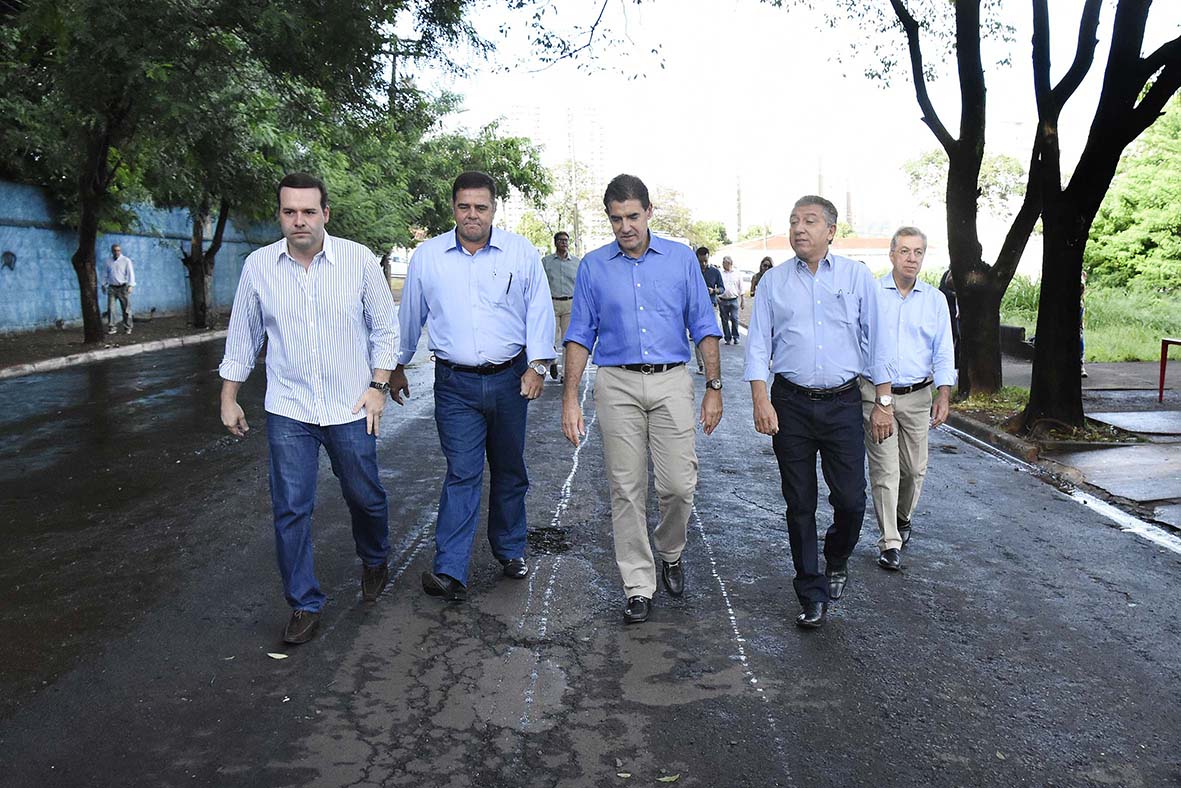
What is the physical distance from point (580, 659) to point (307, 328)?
178 cm

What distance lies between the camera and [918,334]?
6.32 meters

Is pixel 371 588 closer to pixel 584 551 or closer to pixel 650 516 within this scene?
pixel 584 551

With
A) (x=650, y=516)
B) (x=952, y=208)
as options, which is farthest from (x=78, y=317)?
(x=650, y=516)

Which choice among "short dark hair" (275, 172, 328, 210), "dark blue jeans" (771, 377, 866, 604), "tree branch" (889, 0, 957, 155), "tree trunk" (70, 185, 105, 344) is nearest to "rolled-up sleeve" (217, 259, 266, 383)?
"short dark hair" (275, 172, 328, 210)

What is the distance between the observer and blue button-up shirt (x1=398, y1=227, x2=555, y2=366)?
17.7ft

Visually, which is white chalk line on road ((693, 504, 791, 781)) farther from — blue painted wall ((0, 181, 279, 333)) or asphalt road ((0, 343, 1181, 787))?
blue painted wall ((0, 181, 279, 333))

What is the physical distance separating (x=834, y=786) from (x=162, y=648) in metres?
2.82

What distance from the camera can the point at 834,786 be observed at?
3531mm

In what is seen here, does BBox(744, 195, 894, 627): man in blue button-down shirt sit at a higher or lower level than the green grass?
higher

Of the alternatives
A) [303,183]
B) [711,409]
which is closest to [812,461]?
[711,409]

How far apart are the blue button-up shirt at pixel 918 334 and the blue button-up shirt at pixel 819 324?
3.85 ft

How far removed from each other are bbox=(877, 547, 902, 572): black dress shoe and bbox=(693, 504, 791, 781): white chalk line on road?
2.86 ft

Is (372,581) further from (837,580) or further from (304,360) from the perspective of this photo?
(837,580)

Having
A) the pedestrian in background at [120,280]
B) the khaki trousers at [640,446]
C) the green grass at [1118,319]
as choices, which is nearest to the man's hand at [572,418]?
the khaki trousers at [640,446]
